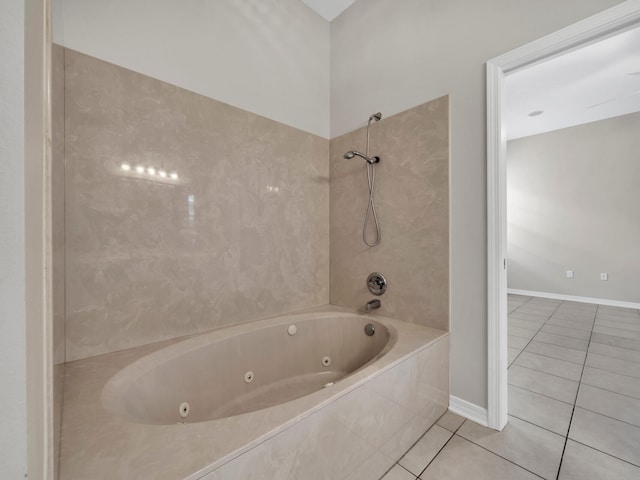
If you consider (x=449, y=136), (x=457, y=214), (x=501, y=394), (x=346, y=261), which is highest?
(x=449, y=136)

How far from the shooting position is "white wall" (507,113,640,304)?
3.76 meters

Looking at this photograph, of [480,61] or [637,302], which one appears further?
[637,302]

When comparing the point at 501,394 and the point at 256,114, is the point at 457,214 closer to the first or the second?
the point at 501,394

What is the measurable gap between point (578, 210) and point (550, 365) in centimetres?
339

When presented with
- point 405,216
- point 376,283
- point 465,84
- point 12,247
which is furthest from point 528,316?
point 12,247

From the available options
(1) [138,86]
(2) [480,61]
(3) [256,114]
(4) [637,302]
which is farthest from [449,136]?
(4) [637,302]

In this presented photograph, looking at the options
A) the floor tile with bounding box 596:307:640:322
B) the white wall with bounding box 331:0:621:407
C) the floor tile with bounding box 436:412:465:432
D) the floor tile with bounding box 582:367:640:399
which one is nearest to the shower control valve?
the white wall with bounding box 331:0:621:407

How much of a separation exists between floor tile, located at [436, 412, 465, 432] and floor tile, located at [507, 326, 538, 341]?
5.48 feet

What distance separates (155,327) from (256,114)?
56.7 inches

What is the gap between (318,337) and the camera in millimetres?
1808

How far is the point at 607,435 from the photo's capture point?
51.5 inches

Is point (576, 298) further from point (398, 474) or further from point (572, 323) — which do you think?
point (398, 474)

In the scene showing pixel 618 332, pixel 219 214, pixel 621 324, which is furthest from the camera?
pixel 621 324

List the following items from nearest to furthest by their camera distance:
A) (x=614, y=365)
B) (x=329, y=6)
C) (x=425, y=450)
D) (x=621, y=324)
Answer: (x=425, y=450)
(x=614, y=365)
(x=329, y=6)
(x=621, y=324)
